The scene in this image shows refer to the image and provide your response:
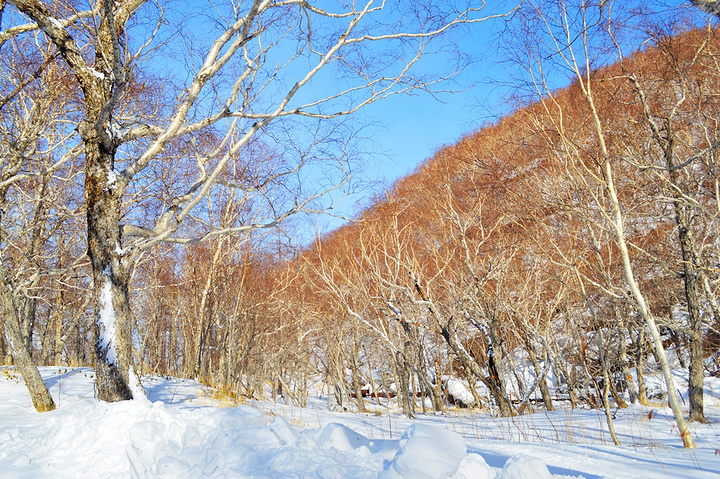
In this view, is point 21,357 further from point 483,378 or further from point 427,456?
point 483,378

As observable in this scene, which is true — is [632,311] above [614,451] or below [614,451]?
above

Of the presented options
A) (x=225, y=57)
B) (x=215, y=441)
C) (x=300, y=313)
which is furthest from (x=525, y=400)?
(x=300, y=313)

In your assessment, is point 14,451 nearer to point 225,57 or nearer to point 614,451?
point 225,57

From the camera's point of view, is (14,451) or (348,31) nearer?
(14,451)

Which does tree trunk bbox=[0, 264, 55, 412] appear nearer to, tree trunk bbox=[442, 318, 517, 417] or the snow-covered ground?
the snow-covered ground

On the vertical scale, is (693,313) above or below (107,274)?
below

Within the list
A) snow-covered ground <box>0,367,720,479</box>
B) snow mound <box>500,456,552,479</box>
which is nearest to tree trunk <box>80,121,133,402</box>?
snow-covered ground <box>0,367,720,479</box>

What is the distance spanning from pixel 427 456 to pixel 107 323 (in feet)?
12.5

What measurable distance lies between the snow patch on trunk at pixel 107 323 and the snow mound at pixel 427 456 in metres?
3.47

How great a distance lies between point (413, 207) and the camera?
13.5m

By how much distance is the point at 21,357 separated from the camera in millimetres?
5859

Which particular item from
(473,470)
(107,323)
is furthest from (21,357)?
(473,470)

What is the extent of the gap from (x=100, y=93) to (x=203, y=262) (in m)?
8.05

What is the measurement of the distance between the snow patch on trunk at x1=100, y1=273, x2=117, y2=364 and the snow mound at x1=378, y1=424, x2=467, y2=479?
3.47 metres
